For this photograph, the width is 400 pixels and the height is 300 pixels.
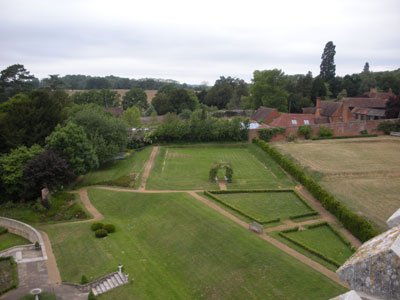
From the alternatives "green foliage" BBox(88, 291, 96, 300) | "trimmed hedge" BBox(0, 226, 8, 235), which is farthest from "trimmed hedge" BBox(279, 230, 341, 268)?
"trimmed hedge" BBox(0, 226, 8, 235)

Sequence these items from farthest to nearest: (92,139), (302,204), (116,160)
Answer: (116,160)
(92,139)
(302,204)

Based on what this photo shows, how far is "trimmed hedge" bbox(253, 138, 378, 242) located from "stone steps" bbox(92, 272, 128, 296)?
1681cm

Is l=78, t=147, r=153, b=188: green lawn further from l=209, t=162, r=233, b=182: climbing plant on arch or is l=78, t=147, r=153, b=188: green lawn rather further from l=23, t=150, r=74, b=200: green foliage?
l=209, t=162, r=233, b=182: climbing plant on arch

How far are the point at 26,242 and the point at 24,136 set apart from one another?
58.5 ft

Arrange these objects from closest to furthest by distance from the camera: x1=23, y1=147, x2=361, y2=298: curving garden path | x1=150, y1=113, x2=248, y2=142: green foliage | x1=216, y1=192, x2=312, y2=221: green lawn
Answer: x1=23, y1=147, x2=361, y2=298: curving garden path → x1=216, y1=192, x2=312, y2=221: green lawn → x1=150, y1=113, x2=248, y2=142: green foliage

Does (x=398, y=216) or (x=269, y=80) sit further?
(x=269, y=80)

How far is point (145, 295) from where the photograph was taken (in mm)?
18406

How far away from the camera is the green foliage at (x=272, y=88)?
77938mm

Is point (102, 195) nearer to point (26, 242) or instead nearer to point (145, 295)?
point (26, 242)

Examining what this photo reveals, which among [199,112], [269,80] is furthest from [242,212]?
[269,80]

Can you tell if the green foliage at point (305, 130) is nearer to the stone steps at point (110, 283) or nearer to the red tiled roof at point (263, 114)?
the red tiled roof at point (263, 114)

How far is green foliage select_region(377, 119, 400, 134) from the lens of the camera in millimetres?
56781

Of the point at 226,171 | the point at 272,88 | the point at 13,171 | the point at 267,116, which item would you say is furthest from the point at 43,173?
the point at 272,88

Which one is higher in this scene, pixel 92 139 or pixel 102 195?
pixel 92 139
